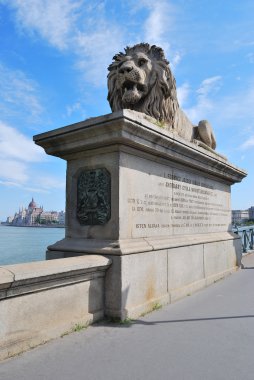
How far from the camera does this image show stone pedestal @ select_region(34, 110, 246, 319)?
4332mm

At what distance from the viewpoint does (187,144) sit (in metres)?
5.74

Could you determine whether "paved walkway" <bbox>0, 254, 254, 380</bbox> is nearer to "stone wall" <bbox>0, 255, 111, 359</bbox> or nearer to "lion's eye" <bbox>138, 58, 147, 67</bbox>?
"stone wall" <bbox>0, 255, 111, 359</bbox>

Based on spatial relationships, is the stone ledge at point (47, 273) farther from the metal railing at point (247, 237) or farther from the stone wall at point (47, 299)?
the metal railing at point (247, 237)

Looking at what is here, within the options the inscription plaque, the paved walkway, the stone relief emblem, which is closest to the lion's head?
the inscription plaque

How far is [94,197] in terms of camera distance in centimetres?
476

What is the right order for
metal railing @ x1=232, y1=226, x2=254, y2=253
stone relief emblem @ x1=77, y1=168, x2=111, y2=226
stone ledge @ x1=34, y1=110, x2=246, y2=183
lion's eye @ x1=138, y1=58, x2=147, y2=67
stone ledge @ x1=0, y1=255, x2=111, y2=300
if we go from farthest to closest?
metal railing @ x1=232, y1=226, x2=254, y2=253 → lion's eye @ x1=138, y1=58, x2=147, y2=67 → stone relief emblem @ x1=77, y1=168, x2=111, y2=226 → stone ledge @ x1=34, y1=110, x2=246, y2=183 → stone ledge @ x1=0, y1=255, x2=111, y2=300

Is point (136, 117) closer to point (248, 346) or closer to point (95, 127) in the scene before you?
point (95, 127)

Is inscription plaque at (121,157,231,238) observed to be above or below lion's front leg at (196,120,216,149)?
below

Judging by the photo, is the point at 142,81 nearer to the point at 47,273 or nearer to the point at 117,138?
the point at 117,138

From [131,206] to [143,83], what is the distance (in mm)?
2093

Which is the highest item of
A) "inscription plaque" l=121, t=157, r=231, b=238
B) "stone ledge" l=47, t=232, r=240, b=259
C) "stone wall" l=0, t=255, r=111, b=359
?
"inscription plaque" l=121, t=157, r=231, b=238

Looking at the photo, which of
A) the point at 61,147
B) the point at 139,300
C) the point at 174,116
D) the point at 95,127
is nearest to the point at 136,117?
the point at 95,127

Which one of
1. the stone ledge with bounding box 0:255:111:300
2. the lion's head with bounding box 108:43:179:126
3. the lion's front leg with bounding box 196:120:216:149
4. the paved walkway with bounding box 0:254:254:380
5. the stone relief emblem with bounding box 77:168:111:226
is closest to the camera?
the paved walkway with bounding box 0:254:254:380

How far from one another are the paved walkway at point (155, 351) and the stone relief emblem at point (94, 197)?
1.43m
